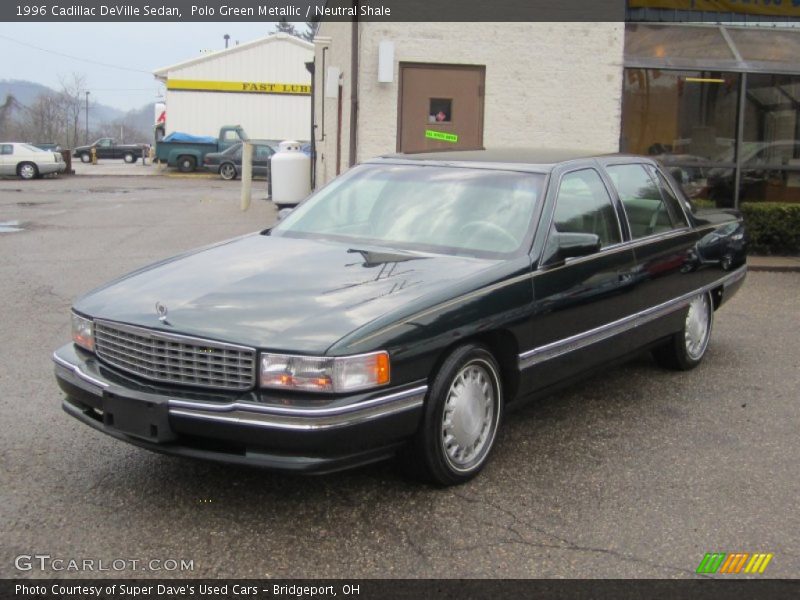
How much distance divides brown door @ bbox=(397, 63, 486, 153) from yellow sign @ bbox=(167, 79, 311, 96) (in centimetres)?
3140

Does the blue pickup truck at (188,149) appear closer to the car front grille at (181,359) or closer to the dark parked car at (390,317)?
the dark parked car at (390,317)

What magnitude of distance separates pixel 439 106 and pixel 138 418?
1015cm

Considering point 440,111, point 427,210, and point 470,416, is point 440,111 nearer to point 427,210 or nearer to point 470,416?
point 427,210

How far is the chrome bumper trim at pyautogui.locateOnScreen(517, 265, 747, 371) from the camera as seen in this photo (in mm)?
4566

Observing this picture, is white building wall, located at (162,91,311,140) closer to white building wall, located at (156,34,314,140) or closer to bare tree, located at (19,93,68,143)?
white building wall, located at (156,34,314,140)

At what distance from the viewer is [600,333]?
510cm

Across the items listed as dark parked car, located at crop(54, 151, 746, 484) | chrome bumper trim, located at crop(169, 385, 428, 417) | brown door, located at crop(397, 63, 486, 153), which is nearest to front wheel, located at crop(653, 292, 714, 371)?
dark parked car, located at crop(54, 151, 746, 484)

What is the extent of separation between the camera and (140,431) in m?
3.70

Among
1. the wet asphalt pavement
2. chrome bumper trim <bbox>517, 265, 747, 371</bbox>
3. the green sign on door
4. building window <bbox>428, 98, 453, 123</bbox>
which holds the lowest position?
the wet asphalt pavement

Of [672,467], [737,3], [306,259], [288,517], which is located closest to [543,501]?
[672,467]

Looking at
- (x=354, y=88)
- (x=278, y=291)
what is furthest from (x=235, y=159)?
(x=278, y=291)

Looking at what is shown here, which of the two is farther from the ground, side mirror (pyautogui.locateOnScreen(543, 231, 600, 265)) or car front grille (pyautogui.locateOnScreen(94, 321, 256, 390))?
side mirror (pyautogui.locateOnScreen(543, 231, 600, 265))

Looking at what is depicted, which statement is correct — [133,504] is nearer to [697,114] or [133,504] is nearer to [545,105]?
[545,105]

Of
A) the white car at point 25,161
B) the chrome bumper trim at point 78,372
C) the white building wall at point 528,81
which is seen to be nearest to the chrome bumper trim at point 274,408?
the chrome bumper trim at point 78,372
